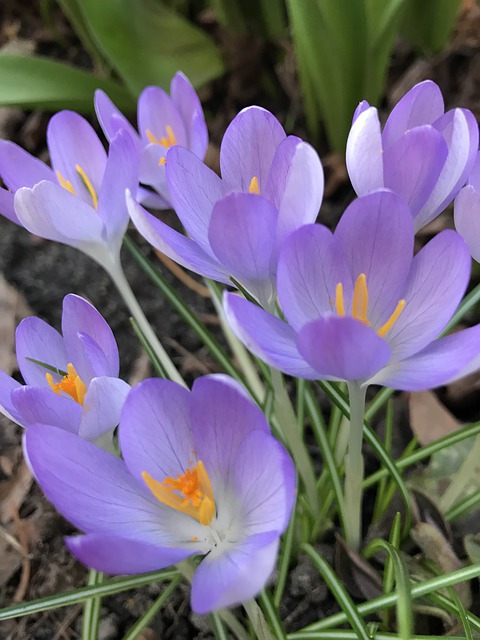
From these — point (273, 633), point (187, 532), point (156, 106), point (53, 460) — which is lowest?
point (273, 633)

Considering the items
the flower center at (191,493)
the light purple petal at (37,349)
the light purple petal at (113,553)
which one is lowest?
the flower center at (191,493)

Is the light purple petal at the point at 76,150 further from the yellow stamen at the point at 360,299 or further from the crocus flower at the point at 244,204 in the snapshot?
the yellow stamen at the point at 360,299

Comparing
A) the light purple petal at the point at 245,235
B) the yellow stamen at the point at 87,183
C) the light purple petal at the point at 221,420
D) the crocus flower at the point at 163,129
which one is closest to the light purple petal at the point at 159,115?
the crocus flower at the point at 163,129

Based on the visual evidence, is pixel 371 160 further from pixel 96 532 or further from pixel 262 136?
pixel 96 532

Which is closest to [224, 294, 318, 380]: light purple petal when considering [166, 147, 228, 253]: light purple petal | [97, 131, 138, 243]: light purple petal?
[166, 147, 228, 253]: light purple petal

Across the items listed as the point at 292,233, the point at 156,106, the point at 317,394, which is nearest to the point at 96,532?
the point at 292,233

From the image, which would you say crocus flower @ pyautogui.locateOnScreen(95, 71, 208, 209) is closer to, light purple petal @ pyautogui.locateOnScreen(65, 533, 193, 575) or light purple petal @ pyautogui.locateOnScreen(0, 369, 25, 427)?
light purple petal @ pyautogui.locateOnScreen(0, 369, 25, 427)
